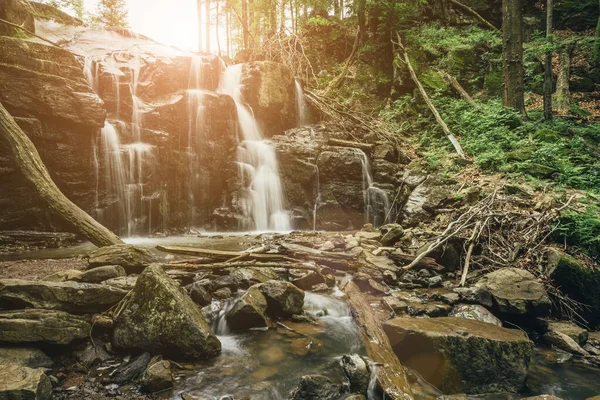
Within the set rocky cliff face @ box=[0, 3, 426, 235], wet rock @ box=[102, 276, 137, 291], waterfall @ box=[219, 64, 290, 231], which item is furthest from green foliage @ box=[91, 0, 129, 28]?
wet rock @ box=[102, 276, 137, 291]

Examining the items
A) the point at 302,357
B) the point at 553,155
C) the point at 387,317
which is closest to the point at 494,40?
the point at 553,155

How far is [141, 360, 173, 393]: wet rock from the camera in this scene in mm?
2914

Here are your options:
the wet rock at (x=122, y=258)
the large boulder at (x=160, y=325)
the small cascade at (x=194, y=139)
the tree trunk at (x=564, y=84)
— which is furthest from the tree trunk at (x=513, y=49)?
the wet rock at (x=122, y=258)

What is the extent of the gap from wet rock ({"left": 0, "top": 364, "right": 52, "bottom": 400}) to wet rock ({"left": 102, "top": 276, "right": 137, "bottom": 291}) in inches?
63.4

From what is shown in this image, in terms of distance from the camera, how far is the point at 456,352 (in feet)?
10.6

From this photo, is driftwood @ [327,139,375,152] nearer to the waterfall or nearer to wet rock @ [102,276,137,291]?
the waterfall

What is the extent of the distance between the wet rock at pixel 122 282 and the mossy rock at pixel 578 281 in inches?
263

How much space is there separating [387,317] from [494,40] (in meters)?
16.9

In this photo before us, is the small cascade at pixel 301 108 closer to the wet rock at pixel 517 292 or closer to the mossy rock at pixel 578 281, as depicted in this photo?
the wet rock at pixel 517 292

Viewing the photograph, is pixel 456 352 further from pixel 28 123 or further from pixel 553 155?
pixel 28 123

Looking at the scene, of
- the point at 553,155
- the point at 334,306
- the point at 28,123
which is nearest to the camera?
the point at 334,306

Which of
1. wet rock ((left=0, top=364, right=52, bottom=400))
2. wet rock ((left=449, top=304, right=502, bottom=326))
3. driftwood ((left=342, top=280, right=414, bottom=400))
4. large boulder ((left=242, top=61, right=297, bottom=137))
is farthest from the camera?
large boulder ((left=242, top=61, right=297, bottom=137))

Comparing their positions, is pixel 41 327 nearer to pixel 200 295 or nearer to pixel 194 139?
pixel 200 295

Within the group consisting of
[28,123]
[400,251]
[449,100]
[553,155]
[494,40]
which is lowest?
[400,251]
